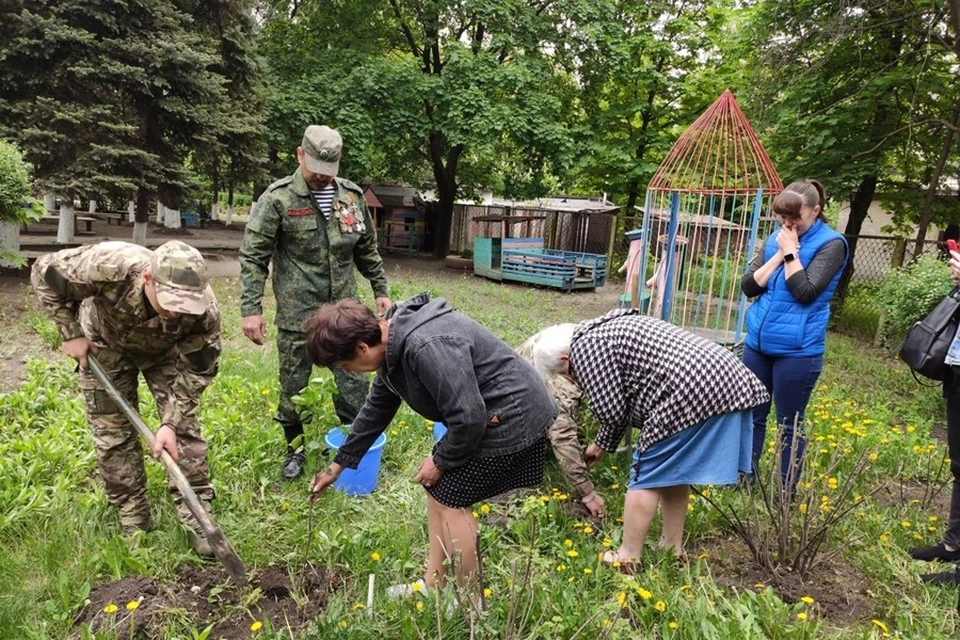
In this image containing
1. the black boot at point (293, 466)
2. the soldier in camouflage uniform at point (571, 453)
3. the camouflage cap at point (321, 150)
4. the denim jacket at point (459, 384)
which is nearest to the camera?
the denim jacket at point (459, 384)

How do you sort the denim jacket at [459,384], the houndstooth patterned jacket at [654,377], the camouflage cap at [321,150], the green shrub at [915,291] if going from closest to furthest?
the denim jacket at [459,384]
the houndstooth patterned jacket at [654,377]
the camouflage cap at [321,150]
the green shrub at [915,291]

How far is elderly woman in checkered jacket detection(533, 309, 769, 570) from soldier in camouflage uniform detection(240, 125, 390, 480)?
131cm

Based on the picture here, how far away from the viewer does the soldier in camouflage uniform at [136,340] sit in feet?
7.28

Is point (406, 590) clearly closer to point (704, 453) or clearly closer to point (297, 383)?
point (704, 453)

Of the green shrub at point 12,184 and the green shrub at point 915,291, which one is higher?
the green shrub at point 12,184

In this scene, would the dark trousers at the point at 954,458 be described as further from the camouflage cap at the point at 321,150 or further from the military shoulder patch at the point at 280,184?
the military shoulder patch at the point at 280,184

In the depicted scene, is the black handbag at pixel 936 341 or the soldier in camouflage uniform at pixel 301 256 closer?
the black handbag at pixel 936 341

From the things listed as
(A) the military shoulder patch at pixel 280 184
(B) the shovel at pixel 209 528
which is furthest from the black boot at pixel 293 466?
(A) the military shoulder patch at pixel 280 184

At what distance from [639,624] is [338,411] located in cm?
188

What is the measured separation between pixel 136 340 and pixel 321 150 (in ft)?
4.08

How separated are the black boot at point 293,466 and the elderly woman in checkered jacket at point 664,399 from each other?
5.41ft

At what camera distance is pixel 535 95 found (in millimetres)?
12281

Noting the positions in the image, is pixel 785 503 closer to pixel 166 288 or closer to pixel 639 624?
pixel 639 624

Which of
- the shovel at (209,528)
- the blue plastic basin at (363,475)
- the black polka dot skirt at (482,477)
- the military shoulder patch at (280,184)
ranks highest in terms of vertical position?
the military shoulder patch at (280,184)
